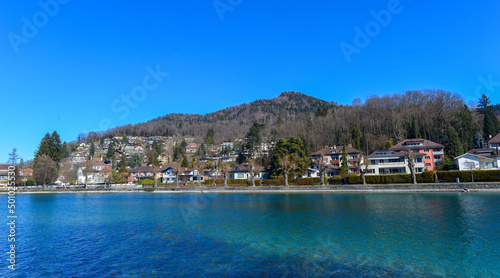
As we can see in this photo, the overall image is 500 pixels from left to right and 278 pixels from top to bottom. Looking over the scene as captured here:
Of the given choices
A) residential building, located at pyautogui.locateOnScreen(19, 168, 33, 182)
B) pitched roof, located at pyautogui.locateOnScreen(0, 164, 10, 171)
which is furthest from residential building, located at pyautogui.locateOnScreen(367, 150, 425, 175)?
pitched roof, located at pyautogui.locateOnScreen(0, 164, 10, 171)

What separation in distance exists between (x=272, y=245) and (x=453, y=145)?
→ 5816 centimetres

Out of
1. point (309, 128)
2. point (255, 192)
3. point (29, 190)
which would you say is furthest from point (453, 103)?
point (29, 190)

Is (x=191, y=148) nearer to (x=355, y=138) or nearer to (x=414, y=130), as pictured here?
(x=355, y=138)

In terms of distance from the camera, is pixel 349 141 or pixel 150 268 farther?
pixel 349 141

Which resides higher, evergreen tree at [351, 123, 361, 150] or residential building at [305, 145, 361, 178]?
evergreen tree at [351, 123, 361, 150]

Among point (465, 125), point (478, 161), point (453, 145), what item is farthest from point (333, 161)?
point (465, 125)

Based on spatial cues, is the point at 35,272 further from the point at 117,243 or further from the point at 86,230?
the point at 86,230

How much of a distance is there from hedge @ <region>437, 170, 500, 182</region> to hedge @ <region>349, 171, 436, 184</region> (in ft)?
4.64

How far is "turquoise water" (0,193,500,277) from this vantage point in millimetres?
Result: 11508

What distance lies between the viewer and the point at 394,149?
57.8 m

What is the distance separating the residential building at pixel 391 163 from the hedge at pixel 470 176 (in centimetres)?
1191

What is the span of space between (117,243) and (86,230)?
232 inches

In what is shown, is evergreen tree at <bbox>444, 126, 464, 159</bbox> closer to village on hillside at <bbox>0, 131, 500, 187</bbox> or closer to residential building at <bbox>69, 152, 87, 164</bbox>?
village on hillside at <bbox>0, 131, 500, 187</bbox>

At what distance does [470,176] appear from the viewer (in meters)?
40.9
